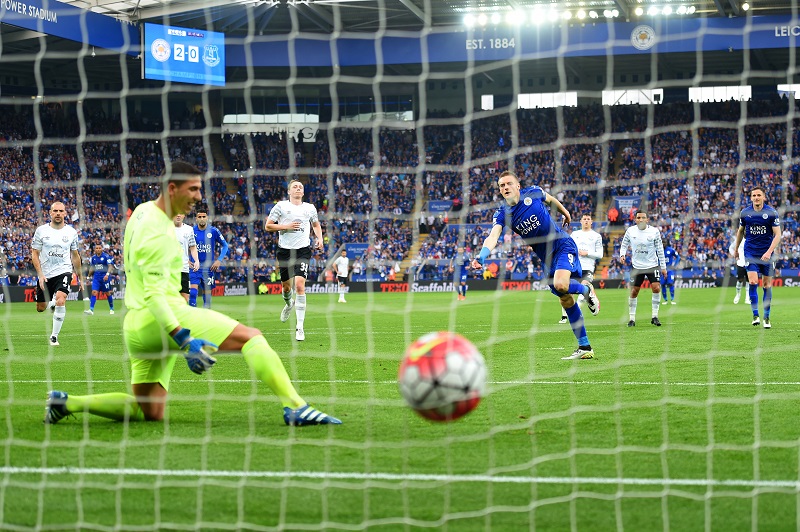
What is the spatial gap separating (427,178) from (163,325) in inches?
1179

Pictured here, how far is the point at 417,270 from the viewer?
116 ft

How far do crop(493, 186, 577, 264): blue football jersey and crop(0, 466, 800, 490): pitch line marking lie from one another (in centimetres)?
Answer: 658

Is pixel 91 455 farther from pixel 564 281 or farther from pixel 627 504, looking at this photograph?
pixel 564 281

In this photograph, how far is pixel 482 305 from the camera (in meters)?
24.7

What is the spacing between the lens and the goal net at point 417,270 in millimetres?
4805

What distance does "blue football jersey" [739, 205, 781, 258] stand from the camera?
14.5 meters

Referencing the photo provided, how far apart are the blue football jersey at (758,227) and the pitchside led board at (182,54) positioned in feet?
69.8

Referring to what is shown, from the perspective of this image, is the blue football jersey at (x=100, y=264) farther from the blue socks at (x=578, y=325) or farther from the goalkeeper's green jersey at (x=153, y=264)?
the goalkeeper's green jersey at (x=153, y=264)

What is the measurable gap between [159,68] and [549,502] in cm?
2908

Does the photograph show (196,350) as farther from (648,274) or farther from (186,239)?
(648,274)

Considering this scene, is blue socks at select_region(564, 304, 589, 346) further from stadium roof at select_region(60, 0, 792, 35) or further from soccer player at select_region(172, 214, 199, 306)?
stadium roof at select_region(60, 0, 792, 35)

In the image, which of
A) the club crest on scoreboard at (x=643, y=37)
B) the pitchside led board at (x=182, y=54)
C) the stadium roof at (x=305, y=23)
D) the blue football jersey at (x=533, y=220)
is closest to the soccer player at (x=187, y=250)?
the blue football jersey at (x=533, y=220)

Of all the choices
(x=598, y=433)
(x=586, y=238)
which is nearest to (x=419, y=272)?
(x=586, y=238)

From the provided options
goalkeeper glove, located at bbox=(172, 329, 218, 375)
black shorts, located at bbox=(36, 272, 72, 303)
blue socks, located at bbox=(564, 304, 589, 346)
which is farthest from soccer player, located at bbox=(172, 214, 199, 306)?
goalkeeper glove, located at bbox=(172, 329, 218, 375)
